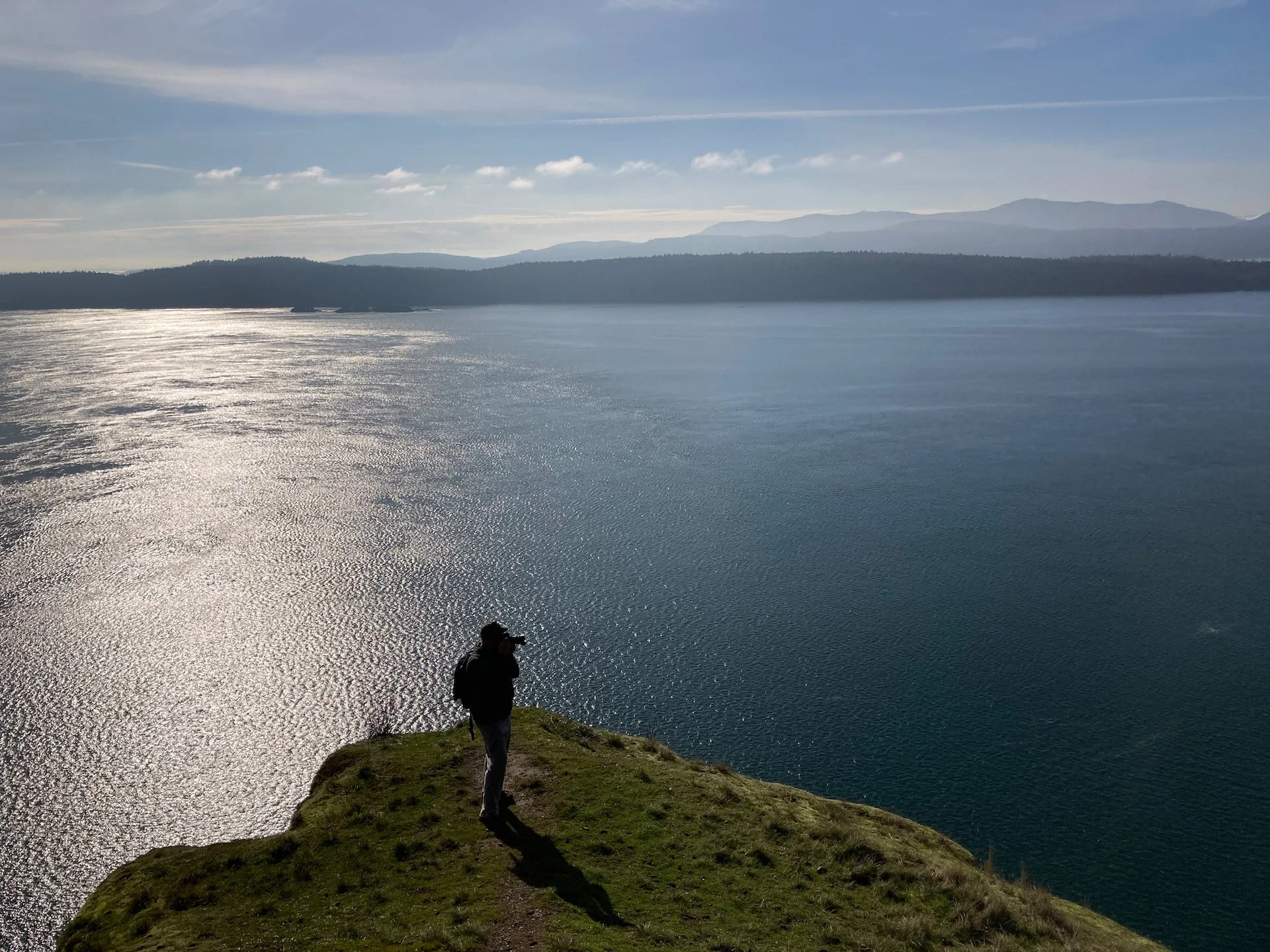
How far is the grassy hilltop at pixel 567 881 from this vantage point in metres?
8.78

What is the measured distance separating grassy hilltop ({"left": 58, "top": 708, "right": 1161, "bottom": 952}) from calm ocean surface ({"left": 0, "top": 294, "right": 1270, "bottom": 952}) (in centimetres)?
546

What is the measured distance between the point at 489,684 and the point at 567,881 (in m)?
2.27

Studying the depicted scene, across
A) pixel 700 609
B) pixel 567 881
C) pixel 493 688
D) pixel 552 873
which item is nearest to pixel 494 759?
pixel 493 688

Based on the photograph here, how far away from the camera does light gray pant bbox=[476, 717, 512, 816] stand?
10.4 metres

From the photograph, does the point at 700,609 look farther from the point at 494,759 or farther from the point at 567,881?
the point at 567,881

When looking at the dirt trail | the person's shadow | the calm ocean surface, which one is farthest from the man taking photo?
the calm ocean surface

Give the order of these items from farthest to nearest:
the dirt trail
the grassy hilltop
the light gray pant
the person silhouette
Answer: the light gray pant
the person silhouette
the grassy hilltop
the dirt trail

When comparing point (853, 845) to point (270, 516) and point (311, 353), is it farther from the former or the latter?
point (311, 353)

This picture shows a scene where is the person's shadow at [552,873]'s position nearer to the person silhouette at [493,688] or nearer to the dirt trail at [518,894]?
the dirt trail at [518,894]

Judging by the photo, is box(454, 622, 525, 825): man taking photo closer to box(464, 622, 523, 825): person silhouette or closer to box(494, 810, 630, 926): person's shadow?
box(464, 622, 523, 825): person silhouette

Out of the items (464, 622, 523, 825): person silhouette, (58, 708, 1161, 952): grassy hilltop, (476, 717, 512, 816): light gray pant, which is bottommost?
(58, 708, 1161, 952): grassy hilltop

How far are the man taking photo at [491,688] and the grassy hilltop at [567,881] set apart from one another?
1.04 meters

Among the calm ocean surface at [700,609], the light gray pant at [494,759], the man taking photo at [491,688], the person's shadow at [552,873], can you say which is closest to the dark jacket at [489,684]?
the man taking photo at [491,688]

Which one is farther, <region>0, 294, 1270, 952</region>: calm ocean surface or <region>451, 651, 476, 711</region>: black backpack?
<region>0, 294, 1270, 952</region>: calm ocean surface
